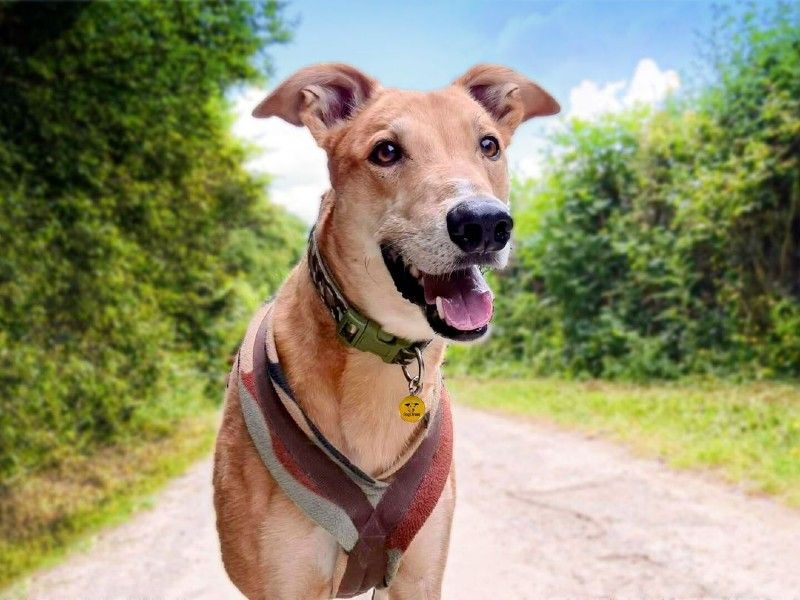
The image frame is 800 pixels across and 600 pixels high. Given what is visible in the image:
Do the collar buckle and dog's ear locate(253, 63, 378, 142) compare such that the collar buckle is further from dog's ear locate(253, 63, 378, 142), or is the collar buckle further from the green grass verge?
the green grass verge

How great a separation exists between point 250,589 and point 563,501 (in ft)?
12.6

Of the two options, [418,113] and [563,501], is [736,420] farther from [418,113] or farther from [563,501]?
[418,113]

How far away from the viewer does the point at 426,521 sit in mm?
2607

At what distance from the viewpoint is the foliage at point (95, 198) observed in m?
6.57

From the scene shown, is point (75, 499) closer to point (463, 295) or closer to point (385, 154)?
point (385, 154)

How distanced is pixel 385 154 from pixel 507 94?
746 mm

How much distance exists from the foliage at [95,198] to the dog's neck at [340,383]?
4448 mm

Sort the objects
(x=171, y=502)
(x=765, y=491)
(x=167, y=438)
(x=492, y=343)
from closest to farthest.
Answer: (x=765, y=491)
(x=171, y=502)
(x=167, y=438)
(x=492, y=343)

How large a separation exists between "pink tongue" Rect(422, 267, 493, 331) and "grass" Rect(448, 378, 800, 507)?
406cm

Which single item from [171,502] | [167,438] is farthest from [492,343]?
[171,502]

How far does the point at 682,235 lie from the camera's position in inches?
449

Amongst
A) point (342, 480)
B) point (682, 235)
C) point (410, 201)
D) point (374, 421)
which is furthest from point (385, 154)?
point (682, 235)

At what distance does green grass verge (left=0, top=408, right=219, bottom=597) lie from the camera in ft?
20.4

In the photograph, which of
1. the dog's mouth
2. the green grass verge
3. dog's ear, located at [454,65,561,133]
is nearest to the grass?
dog's ear, located at [454,65,561,133]
